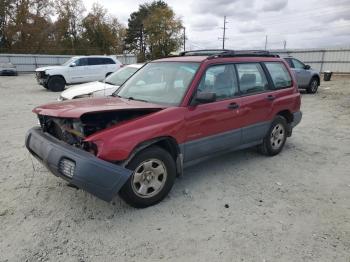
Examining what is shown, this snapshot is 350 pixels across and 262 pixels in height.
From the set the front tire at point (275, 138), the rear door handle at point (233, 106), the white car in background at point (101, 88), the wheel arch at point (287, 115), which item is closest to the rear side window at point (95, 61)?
the white car in background at point (101, 88)

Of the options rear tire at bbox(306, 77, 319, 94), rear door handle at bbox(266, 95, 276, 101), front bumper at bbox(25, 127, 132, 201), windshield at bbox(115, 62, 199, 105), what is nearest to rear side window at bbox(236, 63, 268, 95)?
rear door handle at bbox(266, 95, 276, 101)

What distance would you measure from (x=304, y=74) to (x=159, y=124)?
41.5 ft

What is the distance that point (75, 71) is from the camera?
51.3 ft

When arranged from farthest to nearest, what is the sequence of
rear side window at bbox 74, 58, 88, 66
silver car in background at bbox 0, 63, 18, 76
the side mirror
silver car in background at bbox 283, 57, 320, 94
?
1. silver car in background at bbox 0, 63, 18, 76
2. rear side window at bbox 74, 58, 88, 66
3. silver car in background at bbox 283, 57, 320, 94
4. the side mirror

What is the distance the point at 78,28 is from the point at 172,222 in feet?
160

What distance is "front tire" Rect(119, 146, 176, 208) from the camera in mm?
3383

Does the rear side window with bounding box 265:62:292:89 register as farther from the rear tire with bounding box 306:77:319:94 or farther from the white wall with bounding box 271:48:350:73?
the white wall with bounding box 271:48:350:73

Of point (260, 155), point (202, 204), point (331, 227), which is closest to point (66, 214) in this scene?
point (202, 204)

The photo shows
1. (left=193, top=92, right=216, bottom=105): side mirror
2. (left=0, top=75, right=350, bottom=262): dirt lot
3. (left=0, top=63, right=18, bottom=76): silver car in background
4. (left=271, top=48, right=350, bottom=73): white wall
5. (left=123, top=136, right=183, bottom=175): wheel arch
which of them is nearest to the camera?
(left=0, top=75, right=350, bottom=262): dirt lot

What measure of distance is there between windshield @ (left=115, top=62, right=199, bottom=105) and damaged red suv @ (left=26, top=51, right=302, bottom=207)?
0.02m

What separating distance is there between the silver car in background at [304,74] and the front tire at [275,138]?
366 inches

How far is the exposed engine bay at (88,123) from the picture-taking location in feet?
10.8

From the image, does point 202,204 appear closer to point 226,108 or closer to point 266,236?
point 266,236

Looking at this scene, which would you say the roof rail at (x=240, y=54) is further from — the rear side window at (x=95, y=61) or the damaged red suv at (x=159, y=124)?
the rear side window at (x=95, y=61)
